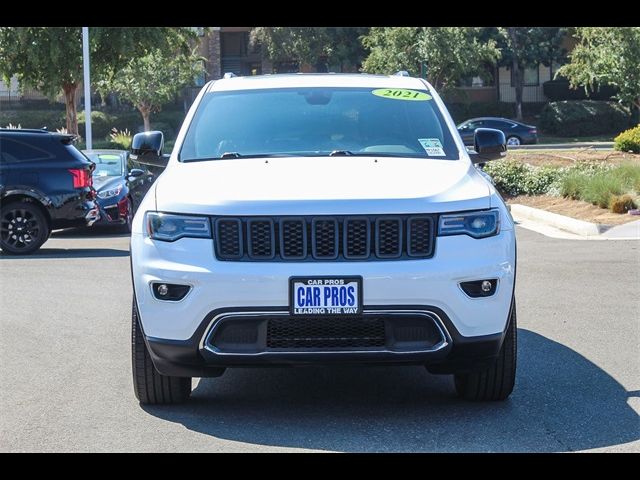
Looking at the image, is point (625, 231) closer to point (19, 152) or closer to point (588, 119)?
point (19, 152)

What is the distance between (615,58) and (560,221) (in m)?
25.9

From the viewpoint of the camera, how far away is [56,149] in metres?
16.2

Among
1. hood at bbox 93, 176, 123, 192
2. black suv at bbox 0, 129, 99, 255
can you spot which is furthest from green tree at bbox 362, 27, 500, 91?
black suv at bbox 0, 129, 99, 255

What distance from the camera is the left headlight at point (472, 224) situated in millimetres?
5984

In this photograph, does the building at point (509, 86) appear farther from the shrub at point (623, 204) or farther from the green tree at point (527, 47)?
the shrub at point (623, 204)

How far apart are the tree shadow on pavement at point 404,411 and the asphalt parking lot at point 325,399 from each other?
0.01 meters

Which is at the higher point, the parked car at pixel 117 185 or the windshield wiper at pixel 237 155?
the windshield wiper at pixel 237 155

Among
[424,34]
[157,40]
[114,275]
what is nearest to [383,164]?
[114,275]

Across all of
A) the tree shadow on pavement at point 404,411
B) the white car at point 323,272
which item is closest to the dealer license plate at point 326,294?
the white car at point 323,272

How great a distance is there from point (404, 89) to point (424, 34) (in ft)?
151

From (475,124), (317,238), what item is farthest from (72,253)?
(475,124)

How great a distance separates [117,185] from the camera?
19219 mm

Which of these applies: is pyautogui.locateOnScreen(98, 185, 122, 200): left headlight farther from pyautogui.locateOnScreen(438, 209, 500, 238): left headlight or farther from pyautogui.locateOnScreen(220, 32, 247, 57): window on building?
pyautogui.locateOnScreen(220, 32, 247, 57): window on building

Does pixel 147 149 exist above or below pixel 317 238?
above
